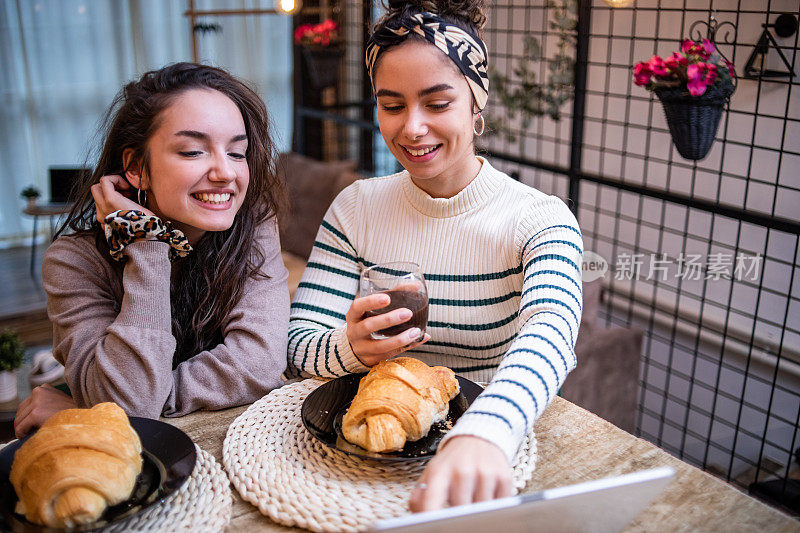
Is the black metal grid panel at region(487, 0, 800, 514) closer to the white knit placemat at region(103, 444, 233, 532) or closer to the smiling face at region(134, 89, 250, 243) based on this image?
the smiling face at region(134, 89, 250, 243)

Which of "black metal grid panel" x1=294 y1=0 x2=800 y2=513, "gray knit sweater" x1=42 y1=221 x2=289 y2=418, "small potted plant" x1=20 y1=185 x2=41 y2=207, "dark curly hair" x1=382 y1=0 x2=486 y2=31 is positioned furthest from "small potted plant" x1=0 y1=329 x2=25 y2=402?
"dark curly hair" x1=382 y1=0 x2=486 y2=31

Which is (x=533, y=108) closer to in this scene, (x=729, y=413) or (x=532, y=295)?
(x=729, y=413)

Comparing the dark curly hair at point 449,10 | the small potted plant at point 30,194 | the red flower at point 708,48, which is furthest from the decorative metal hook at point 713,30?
the small potted plant at point 30,194

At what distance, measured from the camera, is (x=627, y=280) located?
4031 mm

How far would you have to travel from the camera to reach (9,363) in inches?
113

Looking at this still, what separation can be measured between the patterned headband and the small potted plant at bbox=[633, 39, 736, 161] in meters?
1.19

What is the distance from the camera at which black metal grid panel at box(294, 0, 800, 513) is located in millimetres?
2732

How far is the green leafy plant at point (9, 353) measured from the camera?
287 cm

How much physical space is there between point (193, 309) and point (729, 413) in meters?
2.95

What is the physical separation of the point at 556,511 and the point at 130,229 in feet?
2.86

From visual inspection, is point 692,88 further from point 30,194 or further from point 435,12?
point 30,194

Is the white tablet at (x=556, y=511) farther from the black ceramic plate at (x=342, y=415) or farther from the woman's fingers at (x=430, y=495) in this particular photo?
the black ceramic plate at (x=342, y=415)

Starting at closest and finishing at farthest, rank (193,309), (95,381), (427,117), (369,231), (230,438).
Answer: (230,438) → (95,381) → (427,117) → (193,309) → (369,231)

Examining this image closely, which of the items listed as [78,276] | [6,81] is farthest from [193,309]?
[6,81]
